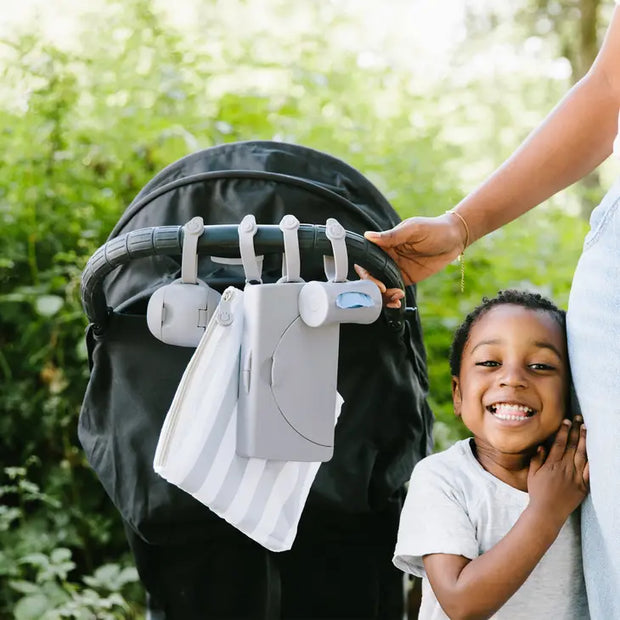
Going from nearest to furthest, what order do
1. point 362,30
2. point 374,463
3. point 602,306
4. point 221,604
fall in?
point 602,306
point 374,463
point 221,604
point 362,30

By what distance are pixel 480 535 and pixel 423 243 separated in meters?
0.54

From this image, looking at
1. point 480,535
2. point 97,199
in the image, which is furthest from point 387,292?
point 97,199

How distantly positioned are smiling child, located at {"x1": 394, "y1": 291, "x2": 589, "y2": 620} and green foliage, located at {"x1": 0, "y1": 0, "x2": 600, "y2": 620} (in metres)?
1.46

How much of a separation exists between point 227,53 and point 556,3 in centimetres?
574

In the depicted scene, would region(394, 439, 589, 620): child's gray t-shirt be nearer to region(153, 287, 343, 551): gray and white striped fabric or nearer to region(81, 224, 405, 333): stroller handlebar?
region(153, 287, 343, 551): gray and white striped fabric

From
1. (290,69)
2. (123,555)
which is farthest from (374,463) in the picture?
(290,69)

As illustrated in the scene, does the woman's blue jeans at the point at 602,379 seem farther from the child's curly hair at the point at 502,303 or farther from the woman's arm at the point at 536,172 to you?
the woman's arm at the point at 536,172

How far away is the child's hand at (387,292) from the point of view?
1614 millimetres

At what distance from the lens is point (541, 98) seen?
9062mm

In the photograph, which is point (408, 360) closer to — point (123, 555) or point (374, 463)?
point (374, 463)

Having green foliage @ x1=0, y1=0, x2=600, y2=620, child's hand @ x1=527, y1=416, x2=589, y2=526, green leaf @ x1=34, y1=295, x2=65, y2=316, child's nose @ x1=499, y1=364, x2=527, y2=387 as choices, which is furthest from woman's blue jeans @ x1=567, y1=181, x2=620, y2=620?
green leaf @ x1=34, y1=295, x2=65, y2=316

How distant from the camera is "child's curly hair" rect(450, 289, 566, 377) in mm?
1662

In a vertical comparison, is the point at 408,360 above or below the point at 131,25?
below

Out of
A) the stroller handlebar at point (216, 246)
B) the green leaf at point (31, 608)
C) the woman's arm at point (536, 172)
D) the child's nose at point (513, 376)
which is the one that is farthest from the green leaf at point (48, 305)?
the child's nose at point (513, 376)
